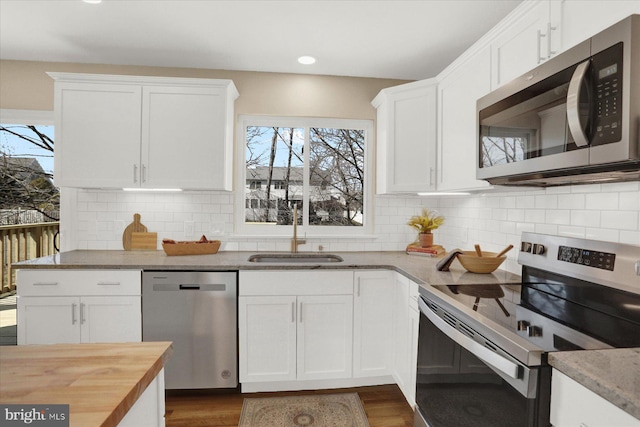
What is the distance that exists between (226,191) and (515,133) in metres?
2.20

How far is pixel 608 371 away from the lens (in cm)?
93

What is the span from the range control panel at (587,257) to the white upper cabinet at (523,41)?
0.83 m

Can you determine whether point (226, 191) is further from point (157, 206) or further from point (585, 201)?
point (585, 201)

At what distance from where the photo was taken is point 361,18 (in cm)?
229

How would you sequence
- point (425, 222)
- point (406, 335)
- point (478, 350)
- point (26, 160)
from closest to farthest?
1. point (478, 350)
2. point (406, 335)
3. point (425, 222)
4. point (26, 160)

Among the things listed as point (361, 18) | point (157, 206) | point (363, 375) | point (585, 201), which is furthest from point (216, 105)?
point (585, 201)

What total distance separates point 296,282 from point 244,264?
36 centimetres

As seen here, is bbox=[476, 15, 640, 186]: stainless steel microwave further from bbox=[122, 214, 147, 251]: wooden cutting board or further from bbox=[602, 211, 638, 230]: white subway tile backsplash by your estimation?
bbox=[122, 214, 147, 251]: wooden cutting board

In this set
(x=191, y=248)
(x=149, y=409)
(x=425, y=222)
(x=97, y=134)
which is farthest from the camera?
(x=425, y=222)

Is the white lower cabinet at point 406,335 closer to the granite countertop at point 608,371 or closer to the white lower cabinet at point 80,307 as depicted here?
the granite countertop at point 608,371

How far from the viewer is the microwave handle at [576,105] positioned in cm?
121

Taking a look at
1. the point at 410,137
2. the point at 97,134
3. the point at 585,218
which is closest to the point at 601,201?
the point at 585,218

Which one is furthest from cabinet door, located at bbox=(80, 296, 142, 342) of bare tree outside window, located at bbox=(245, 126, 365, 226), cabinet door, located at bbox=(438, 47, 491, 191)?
cabinet door, located at bbox=(438, 47, 491, 191)

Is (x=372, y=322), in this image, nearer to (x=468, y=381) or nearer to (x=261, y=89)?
(x=468, y=381)
